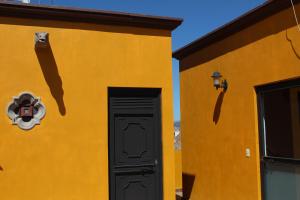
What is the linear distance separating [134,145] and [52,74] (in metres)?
1.73

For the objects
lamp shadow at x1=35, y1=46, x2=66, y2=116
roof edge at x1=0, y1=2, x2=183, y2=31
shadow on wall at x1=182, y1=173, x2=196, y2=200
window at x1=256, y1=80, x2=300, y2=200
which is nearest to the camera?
roof edge at x1=0, y1=2, x2=183, y2=31

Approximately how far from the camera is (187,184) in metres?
10.6

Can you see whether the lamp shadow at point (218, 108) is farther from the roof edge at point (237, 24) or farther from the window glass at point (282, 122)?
the window glass at point (282, 122)

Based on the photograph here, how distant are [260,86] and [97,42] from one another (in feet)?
9.80

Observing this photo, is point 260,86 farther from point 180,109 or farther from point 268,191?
point 180,109

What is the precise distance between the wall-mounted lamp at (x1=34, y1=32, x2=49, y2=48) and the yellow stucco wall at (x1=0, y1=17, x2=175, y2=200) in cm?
15

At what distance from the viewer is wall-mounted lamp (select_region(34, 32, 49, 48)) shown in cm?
636

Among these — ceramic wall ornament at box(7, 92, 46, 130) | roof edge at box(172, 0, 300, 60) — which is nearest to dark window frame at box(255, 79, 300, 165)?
roof edge at box(172, 0, 300, 60)

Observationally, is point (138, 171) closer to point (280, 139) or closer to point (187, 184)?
point (280, 139)

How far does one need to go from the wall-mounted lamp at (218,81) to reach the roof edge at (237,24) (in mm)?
776

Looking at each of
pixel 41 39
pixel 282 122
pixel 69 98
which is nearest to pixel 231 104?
pixel 282 122

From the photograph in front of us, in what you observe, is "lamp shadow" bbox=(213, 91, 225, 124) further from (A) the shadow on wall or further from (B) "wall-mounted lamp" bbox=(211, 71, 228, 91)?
(A) the shadow on wall

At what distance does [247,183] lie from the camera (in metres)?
7.97

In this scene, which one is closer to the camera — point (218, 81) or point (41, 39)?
point (41, 39)
